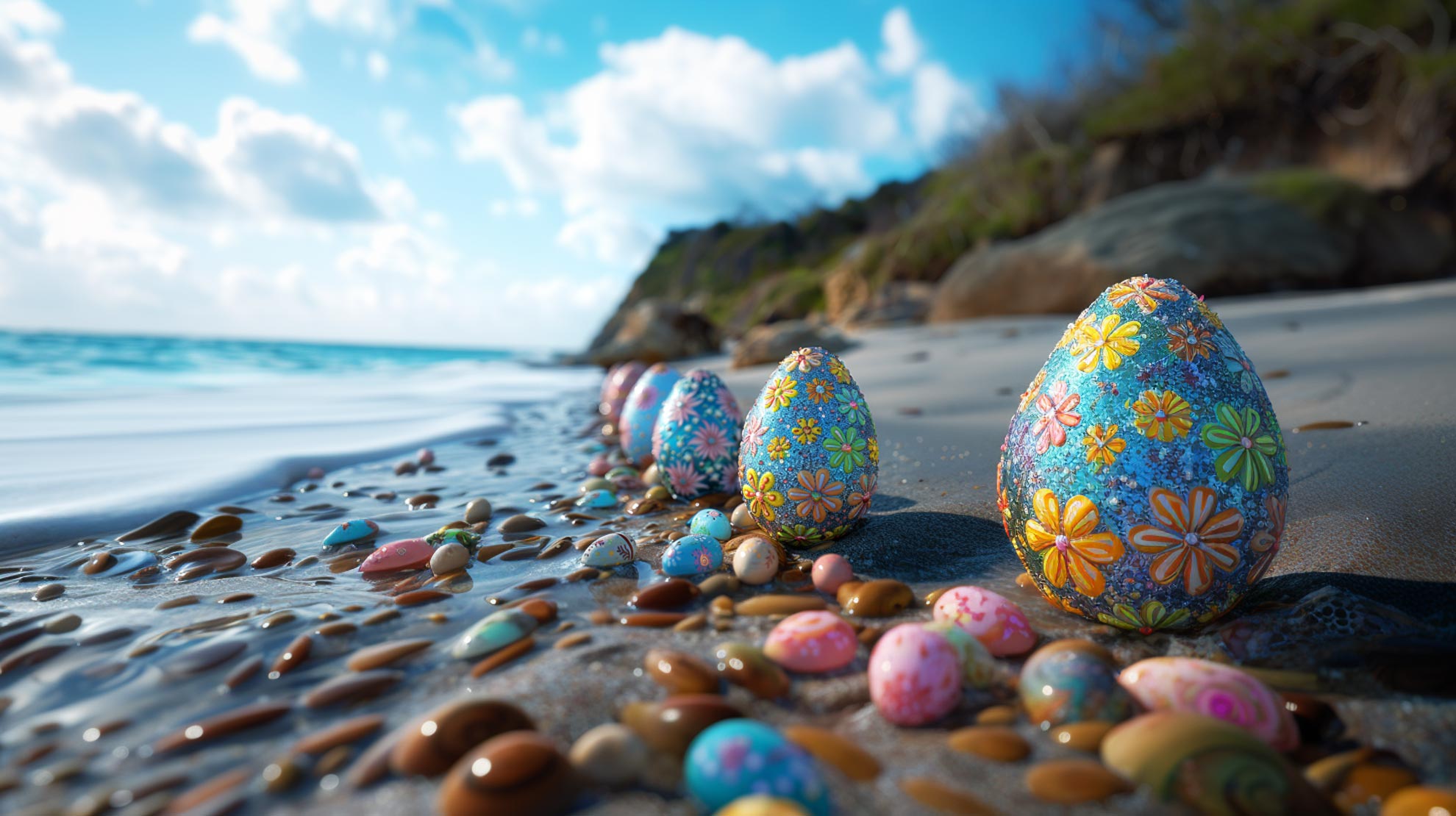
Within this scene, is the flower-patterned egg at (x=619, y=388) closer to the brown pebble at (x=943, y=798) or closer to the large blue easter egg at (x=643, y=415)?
the large blue easter egg at (x=643, y=415)

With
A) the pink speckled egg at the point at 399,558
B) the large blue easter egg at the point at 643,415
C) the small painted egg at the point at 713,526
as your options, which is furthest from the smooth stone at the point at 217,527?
the small painted egg at the point at 713,526

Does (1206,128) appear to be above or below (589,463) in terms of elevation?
above

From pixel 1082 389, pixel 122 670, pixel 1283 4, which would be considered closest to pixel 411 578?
pixel 122 670

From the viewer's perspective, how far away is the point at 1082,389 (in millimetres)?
1951

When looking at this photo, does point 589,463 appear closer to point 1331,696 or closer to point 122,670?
point 122,670

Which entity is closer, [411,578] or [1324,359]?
[411,578]

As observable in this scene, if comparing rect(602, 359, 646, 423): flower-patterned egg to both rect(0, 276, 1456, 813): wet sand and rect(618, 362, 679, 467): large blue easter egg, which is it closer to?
rect(618, 362, 679, 467): large blue easter egg

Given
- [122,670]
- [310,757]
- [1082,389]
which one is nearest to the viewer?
[310,757]

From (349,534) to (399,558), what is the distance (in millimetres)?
554

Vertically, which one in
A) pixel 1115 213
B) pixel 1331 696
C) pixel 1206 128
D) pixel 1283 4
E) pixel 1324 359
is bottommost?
pixel 1331 696

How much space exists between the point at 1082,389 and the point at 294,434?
6.21 metres

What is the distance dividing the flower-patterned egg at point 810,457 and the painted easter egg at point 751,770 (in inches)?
55.3

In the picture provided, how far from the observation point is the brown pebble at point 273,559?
8.73 feet

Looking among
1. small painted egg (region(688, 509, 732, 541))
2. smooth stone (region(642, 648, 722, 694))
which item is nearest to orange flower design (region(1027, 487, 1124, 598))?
smooth stone (region(642, 648, 722, 694))
